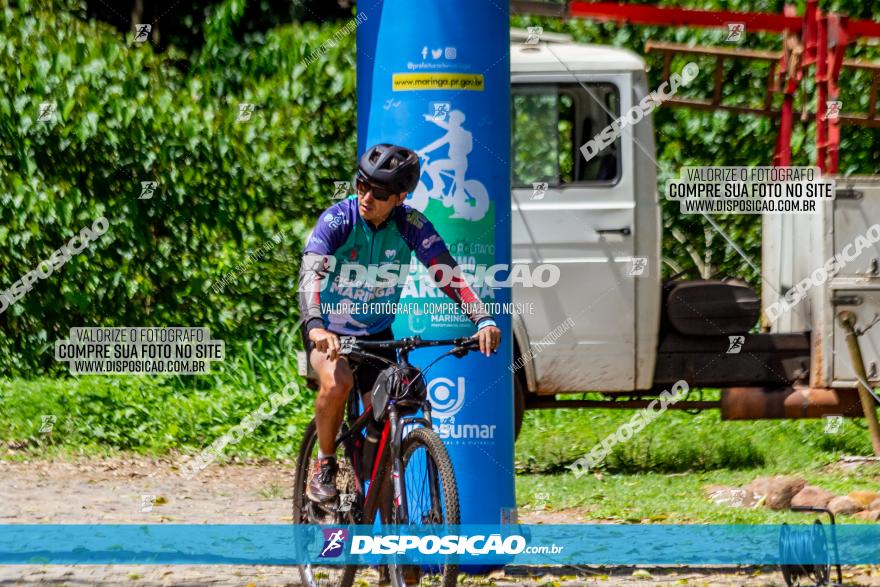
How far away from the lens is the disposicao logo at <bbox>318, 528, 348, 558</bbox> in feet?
20.9

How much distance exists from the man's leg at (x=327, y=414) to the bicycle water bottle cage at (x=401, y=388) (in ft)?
0.67

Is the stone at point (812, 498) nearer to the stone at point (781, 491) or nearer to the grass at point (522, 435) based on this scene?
the stone at point (781, 491)

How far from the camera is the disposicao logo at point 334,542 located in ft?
20.9

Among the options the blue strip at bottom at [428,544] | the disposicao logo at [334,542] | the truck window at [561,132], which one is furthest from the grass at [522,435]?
the disposicao logo at [334,542]

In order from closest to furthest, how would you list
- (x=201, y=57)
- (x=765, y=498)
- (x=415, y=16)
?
(x=415, y=16), (x=765, y=498), (x=201, y=57)

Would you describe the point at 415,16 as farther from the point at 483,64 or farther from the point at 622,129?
the point at 622,129

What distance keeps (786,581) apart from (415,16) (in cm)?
309

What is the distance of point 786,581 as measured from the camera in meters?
6.38

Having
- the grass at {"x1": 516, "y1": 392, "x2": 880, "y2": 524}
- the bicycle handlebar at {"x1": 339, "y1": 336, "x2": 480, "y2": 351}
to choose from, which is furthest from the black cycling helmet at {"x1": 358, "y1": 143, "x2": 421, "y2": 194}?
the grass at {"x1": 516, "y1": 392, "x2": 880, "y2": 524}

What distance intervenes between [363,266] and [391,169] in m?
0.45

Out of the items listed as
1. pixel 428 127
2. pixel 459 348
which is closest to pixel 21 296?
pixel 428 127

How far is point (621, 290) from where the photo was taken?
1017 cm

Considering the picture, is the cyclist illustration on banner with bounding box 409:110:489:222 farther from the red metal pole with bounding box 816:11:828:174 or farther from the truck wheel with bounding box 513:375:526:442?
the red metal pole with bounding box 816:11:828:174

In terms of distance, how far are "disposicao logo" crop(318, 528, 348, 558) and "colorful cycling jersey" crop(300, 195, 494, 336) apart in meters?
0.86
